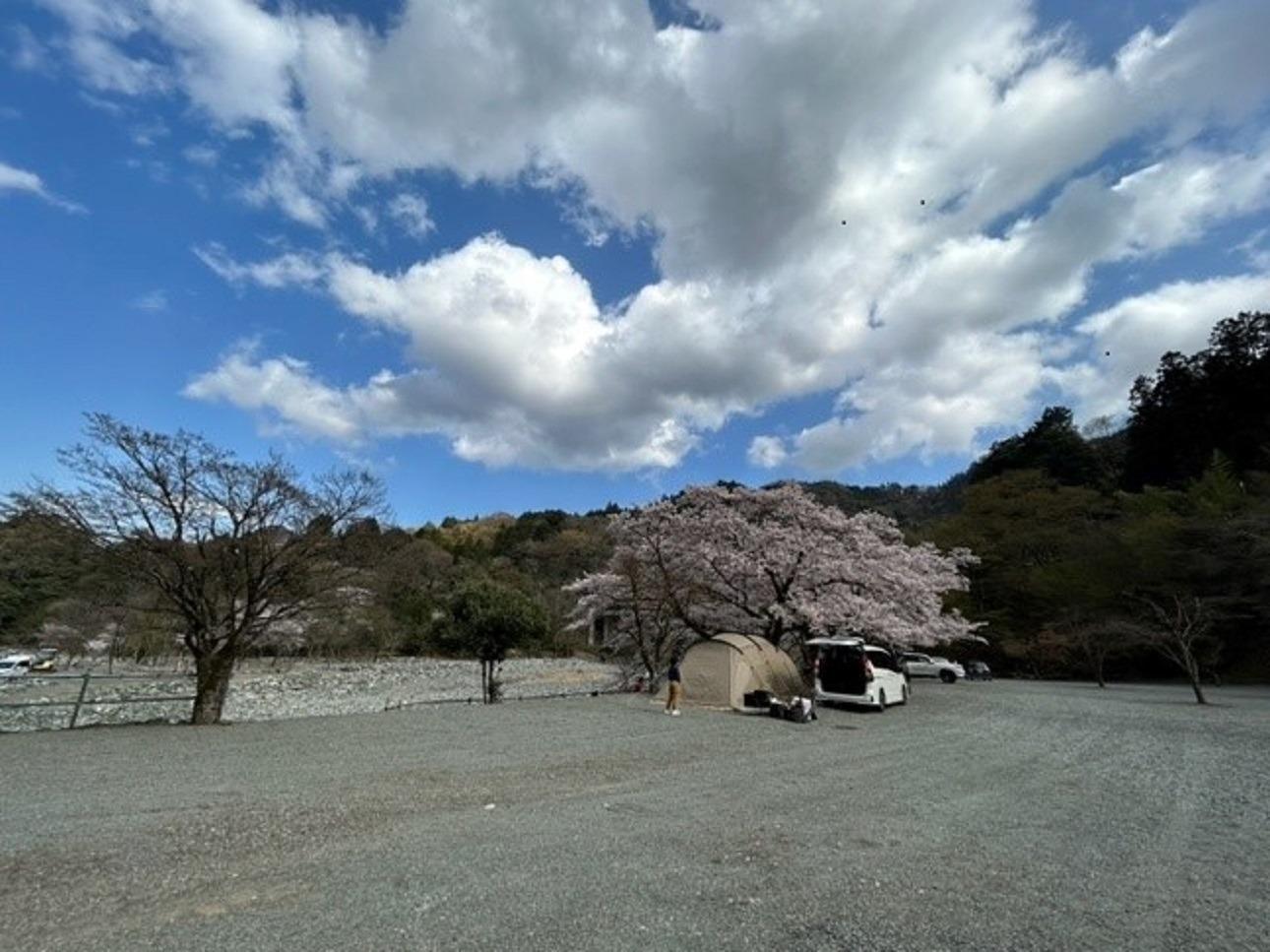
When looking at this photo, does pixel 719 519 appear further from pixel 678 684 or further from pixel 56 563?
pixel 56 563

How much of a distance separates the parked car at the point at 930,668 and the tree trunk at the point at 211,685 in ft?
85.6

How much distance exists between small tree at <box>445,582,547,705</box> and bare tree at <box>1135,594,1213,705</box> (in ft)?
65.4

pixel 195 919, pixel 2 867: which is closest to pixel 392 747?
pixel 2 867

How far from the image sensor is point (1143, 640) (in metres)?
27.7

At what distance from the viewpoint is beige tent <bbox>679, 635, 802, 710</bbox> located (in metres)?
17.4

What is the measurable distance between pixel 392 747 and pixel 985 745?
10.1 m

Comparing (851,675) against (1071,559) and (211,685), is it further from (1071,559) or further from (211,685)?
(1071,559)

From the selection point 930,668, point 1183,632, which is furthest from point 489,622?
point 1183,632

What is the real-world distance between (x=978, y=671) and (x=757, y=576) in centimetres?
1976

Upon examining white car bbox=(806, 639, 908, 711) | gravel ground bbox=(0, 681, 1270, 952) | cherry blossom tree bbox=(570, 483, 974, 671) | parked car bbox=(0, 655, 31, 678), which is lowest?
gravel ground bbox=(0, 681, 1270, 952)

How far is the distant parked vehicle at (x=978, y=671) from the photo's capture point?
34656mm

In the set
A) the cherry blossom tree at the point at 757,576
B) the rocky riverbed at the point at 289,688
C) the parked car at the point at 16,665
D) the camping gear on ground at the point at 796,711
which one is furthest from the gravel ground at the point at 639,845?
the parked car at the point at 16,665

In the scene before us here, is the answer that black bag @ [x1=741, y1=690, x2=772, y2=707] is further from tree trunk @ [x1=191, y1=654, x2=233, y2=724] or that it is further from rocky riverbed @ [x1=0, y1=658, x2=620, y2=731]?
tree trunk @ [x1=191, y1=654, x2=233, y2=724]

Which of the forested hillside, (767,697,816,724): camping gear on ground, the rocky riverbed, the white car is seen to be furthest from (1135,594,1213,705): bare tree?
the rocky riverbed
